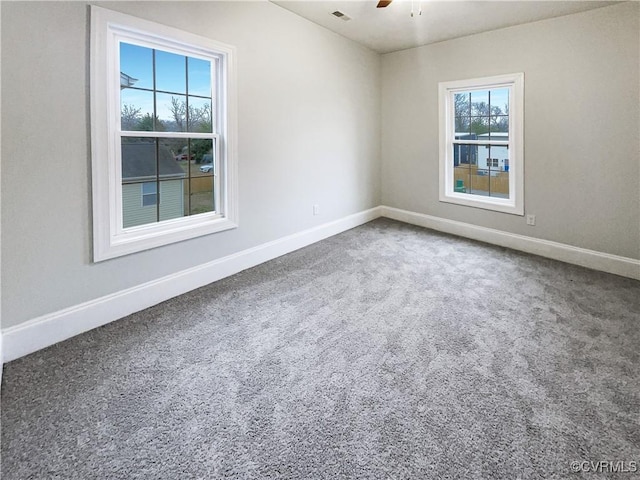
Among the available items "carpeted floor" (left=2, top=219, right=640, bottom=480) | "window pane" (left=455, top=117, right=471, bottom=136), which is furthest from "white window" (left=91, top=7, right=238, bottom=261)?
"window pane" (left=455, top=117, right=471, bottom=136)

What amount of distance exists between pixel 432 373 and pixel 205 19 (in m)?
3.16

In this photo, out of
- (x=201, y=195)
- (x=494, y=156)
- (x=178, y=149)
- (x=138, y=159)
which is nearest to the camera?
(x=138, y=159)

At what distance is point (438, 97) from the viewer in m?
4.91

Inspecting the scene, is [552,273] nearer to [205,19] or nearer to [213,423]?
[213,423]

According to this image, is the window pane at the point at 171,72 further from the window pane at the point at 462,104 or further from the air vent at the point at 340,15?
the window pane at the point at 462,104

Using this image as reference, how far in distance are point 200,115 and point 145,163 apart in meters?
0.69

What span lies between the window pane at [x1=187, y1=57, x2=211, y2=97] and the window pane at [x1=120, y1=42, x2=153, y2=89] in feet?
1.20

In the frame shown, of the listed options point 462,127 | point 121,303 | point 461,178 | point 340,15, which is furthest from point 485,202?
point 121,303

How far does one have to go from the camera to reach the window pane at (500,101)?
4418 millimetres

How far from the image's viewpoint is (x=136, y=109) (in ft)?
8.96

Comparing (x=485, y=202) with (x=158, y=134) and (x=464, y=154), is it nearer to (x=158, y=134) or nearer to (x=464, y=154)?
(x=464, y=154)

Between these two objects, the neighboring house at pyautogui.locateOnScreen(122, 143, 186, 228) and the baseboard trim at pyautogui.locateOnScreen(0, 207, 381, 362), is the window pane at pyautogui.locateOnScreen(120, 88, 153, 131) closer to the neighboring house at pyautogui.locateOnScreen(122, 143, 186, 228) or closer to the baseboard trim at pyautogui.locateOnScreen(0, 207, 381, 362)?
the neighboring house at pyautogui.locateOnScreen(122, 143, 186, 228)

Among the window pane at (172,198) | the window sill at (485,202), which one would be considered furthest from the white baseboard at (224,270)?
the window pane at (172,198)

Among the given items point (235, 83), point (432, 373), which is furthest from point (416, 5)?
point (432, 373)
